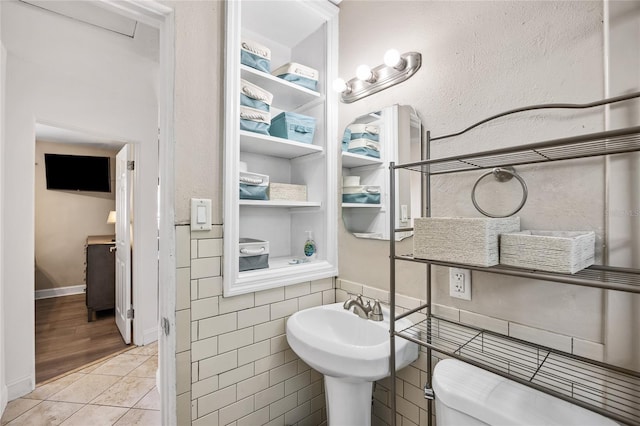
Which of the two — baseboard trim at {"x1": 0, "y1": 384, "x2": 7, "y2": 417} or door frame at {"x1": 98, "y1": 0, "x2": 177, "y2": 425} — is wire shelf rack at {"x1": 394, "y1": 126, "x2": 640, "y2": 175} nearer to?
door frame at {"x1": 98, "y1": 0, "x2": 177, "y2": 425}

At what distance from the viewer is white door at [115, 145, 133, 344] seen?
2.80 meters

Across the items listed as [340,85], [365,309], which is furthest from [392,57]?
[365,309]

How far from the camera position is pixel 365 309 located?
4.39 ft

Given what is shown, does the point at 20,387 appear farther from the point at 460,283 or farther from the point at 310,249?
the point at 460,283

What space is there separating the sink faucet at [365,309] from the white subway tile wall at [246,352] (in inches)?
3.3

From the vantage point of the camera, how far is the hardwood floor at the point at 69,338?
246cm

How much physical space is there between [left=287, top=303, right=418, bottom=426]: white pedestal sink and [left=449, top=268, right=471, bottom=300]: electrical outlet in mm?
266

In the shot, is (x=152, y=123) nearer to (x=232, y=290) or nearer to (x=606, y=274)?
(x=232, y=290)

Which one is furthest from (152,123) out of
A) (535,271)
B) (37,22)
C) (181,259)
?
(535,271)

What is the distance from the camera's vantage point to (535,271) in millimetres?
763

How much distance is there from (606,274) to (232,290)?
1.26 meters

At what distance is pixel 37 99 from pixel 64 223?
2970mm

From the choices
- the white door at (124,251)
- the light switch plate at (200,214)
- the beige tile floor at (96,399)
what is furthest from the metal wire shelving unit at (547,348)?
the white door at (124,251)

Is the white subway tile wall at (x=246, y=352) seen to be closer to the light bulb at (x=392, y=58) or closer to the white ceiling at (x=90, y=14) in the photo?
the light bulb at (x=392, y=58)
